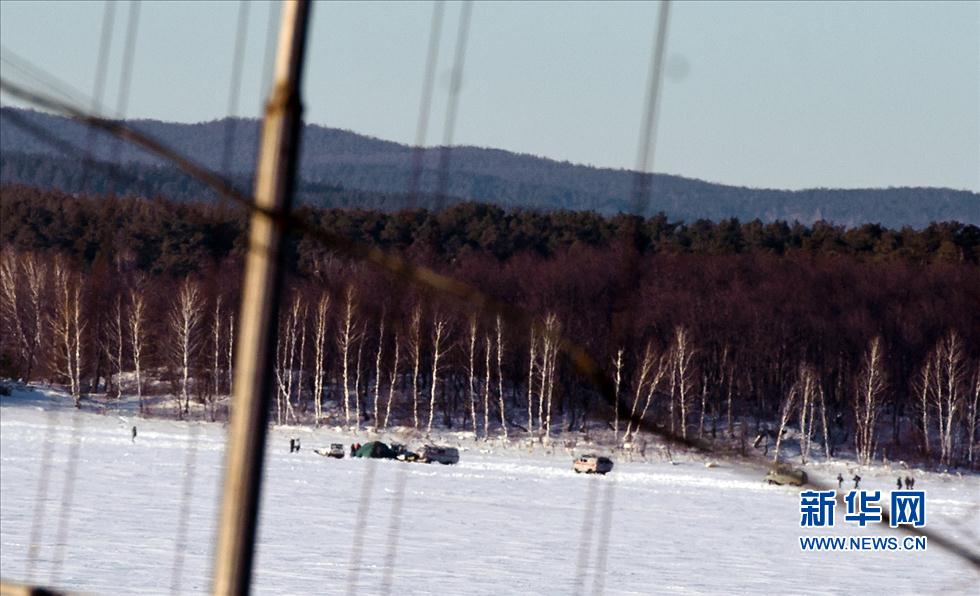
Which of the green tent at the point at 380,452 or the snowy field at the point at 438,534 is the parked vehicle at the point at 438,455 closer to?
the green tent at the point at 380,452

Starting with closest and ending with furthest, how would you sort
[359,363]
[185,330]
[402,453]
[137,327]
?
1. [402,453]
2. [185,330]
3. [359,363]
4. [137,327]

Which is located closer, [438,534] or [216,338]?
[438,534]

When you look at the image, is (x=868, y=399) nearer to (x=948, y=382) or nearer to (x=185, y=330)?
(x=948, y=382)

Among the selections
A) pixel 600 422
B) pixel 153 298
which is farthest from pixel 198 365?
pixel 600 422

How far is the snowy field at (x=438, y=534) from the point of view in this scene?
16.2 m

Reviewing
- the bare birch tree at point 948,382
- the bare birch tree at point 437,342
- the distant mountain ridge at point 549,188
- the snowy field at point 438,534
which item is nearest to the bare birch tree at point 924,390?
the bare birch tree at point 948,382

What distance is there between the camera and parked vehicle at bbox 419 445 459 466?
41188 millimetres

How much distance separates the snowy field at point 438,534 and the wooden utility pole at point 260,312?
3950 mm

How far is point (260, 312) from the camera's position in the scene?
454cm

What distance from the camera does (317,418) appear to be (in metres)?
57.2

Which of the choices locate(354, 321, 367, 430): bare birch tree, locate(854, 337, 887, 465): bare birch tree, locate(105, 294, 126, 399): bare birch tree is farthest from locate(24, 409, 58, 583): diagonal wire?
locate(854, 337, 887, 465): bare birch tree

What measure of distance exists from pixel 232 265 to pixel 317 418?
28.9ft

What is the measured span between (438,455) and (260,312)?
3705 cm

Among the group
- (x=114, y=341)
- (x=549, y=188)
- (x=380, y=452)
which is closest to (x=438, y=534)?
(x=380, y=452)
